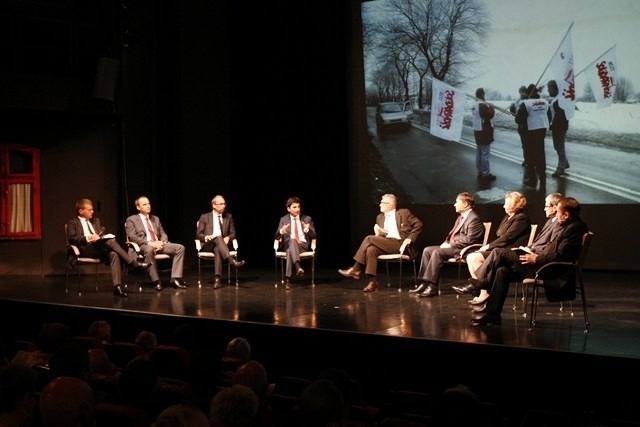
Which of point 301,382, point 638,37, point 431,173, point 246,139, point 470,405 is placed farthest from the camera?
point 246,139

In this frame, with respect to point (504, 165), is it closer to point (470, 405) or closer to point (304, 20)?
point (304, 20)

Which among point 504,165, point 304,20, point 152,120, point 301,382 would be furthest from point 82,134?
point 301,382

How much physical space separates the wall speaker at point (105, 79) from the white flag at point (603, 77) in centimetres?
576

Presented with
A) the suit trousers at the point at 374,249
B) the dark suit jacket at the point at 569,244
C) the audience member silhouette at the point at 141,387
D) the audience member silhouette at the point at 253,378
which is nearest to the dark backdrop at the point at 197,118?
the suit trousers at the point at 374,249

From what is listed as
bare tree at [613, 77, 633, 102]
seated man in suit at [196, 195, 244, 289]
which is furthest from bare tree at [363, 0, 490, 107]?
seated man in suit at [196, 195, 244, 289]

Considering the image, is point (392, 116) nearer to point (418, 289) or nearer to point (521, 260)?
point (418, 289)

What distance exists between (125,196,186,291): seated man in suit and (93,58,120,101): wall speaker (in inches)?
83.2

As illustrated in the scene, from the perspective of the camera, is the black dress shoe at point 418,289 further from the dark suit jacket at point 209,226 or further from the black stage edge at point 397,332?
the dark suit jacket at point 209,226

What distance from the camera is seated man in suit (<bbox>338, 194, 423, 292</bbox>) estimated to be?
8367 mm

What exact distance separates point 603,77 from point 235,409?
23.6 feet

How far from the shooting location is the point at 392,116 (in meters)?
10.3

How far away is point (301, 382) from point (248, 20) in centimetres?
879

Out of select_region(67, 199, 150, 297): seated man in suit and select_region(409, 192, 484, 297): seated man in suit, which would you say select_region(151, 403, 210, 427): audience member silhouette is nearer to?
select_region(409, 192, 484, 297): seated man in suit

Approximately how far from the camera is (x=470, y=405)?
8.45 ft
